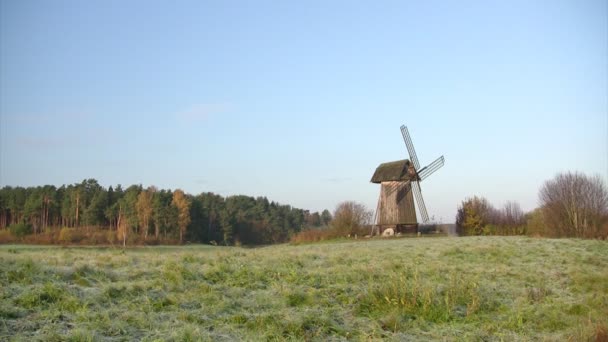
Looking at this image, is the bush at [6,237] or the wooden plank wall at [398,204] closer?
the wooden plank wall at [398,204]

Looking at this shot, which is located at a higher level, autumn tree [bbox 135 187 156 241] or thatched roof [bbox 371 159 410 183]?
thatched roof [bbox 371 159 410 183]

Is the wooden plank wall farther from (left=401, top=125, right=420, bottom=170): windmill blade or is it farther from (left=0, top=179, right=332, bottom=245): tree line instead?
(left=0, top=179, right=332, bottom=245): tree line

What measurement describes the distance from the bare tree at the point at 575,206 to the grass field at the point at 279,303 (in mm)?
28059

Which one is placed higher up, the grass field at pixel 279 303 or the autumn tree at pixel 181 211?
the autumn tree at pixel 181 211

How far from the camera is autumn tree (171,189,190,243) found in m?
68.8

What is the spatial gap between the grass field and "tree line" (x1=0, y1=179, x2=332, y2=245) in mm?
49984

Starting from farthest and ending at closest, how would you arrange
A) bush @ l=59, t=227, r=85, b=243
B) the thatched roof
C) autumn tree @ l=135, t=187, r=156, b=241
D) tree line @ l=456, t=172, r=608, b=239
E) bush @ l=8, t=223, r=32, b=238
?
autumn tree @ l=135, t=187, r=156, b=241 < bush @ l=8, t=223, r=32, b=238 < bush @ l=59, t=227, r=85, b=243 < the thatched roof < tree line @ l=456, t=172, r=608, b=239

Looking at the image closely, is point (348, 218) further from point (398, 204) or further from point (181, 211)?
point (181, 211)

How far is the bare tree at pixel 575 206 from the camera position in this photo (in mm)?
36634

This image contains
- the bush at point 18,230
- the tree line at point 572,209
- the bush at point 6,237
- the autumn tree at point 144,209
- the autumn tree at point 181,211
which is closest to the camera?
the tree line at point 572,209

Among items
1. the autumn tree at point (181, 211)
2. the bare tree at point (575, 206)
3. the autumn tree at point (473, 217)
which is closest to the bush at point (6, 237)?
the autumn tree at point (181, 211)

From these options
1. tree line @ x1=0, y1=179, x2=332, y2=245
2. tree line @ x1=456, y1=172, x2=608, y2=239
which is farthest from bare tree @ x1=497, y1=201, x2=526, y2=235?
tree line @ x1=0, y1=179, x2=332, y2=245

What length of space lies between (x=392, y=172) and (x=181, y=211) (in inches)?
1458

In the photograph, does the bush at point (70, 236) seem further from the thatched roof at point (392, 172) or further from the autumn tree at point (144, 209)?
the thatched roof at point (392, 172)
